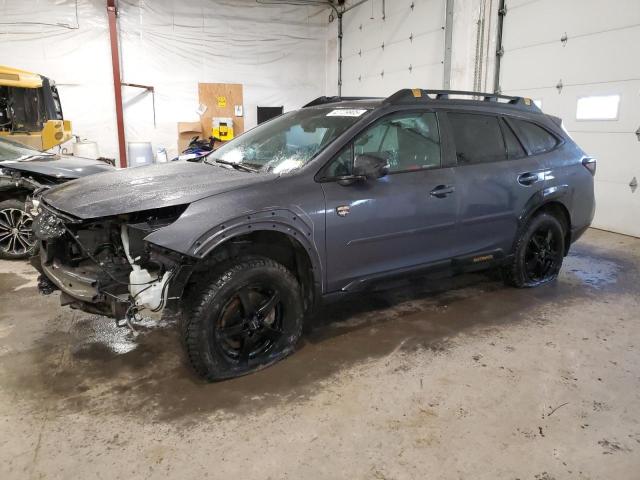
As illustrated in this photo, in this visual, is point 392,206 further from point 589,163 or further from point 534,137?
point 589,163

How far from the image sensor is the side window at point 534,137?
357cm

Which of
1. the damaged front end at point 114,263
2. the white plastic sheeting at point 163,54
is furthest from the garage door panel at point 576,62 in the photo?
the white plastic sheeting at point 163,54

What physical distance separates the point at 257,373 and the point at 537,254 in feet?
8.23

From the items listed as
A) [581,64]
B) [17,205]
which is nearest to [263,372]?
[17,205]

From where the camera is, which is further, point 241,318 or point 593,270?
point 593,270

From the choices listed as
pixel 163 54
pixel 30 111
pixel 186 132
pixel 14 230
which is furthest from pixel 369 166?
pixel 163 54

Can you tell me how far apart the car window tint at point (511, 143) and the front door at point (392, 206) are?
0.68 metres

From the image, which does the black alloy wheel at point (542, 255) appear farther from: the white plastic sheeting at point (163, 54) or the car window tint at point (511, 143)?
the white plastic sheeting at point (163, 54)

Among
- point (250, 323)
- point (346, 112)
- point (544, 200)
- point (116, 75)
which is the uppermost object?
point (116, 75)

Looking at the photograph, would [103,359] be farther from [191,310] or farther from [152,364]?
[191,310]

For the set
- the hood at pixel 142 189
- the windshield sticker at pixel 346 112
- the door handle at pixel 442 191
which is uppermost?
the windshield sticker at pixel 346 112

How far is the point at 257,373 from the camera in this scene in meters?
2.55

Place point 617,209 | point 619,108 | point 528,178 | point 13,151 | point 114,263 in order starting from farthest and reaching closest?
point 617,209, point 619,108, point 13,151, point 528,178, point 114,263

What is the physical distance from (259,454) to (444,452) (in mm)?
760
